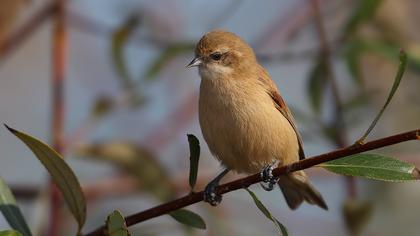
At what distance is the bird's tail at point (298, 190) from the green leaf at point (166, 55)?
1.13 metres

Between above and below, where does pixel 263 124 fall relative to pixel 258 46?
below

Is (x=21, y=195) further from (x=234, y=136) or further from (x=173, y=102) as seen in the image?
(x=173, y=102)

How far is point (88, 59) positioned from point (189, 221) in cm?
480

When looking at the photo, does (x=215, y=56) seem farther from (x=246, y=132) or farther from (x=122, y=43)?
(x=122, y=43)

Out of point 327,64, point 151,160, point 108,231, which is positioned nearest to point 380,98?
point 327,64

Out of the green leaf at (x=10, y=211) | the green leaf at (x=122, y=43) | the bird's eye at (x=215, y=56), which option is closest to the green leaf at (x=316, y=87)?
the bird's eye at (x=215, y=56)

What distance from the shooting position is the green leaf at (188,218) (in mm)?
2680

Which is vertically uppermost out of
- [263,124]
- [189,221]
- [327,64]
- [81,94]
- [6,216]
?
[81,94]

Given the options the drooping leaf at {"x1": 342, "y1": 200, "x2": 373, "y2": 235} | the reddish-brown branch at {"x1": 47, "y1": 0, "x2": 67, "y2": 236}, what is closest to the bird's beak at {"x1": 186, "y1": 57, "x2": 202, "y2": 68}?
the reddish-brown branch at {"x1": 47, "y1": 0, "x2": 67, "y2": 236}

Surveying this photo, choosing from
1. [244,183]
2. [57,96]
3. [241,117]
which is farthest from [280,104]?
[244,183]

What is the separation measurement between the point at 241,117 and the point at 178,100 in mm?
3102

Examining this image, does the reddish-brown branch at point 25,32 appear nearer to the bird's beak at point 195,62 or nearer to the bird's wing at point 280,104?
the bird's beak at point 195,62

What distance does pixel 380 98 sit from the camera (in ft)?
19.0

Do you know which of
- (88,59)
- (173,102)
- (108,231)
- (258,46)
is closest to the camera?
(108,231)
